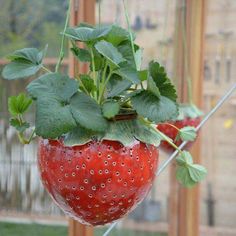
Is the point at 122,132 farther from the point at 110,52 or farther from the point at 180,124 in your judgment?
the point at 180,124

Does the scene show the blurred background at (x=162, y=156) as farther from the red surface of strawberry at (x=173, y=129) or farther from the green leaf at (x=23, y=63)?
the green leaf at (x=23, y=63)

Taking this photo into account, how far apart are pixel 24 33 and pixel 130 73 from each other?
4.19 feet

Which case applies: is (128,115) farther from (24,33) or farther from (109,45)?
(24,33)

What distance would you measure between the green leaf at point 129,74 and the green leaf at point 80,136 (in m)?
0.08

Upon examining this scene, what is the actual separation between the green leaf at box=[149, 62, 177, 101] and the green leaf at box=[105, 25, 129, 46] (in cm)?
6

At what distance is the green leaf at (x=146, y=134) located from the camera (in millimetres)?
693

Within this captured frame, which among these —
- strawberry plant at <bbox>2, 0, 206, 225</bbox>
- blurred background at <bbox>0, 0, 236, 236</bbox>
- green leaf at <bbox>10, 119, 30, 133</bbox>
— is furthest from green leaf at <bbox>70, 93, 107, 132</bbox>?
blurred background at <bbox>0, 0, 236, 236</bbox>

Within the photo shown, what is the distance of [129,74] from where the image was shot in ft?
2.14

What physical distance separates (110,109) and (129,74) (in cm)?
5

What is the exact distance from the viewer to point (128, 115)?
0.68 m

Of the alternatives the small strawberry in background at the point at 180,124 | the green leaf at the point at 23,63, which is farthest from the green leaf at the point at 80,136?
the small strawberry in background at the point at 180,124

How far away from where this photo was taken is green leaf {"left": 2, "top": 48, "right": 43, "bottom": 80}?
68 cm

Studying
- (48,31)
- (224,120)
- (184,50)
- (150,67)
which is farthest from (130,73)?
(224,120)

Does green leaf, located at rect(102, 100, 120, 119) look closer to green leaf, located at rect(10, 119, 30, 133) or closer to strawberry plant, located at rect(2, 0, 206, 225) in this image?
strawberry plant, located at rect(2, 0, 206, 225)
